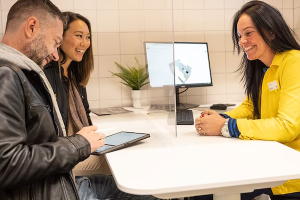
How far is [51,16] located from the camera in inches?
44.1

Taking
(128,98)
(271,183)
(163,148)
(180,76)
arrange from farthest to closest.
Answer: (128,98)
(180,76)
(163,148)
(271,183)

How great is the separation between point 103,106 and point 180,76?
782 millimetres

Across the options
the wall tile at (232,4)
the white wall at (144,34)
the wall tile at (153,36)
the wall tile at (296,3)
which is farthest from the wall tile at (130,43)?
the wall tile at (296,3)

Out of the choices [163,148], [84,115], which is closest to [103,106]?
[84,115]

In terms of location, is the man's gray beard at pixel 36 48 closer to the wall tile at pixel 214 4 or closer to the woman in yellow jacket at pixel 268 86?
the woman in yellow jacket at pixel 268 86

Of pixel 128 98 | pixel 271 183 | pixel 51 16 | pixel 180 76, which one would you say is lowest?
pixel 271 183

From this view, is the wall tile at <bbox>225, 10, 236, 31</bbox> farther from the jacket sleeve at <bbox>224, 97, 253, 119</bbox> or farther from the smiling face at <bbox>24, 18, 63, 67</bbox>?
the smiling face at <bbox>24, 18, 63, 67</bbox>

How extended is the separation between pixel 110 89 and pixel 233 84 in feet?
4.10

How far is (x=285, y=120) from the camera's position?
1.32m

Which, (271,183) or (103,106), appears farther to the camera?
(103,106)

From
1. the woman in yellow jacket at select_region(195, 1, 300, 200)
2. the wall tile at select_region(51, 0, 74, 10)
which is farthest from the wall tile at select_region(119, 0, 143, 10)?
the woman in yellow jacket at select_region(195, 1, 300, 200)

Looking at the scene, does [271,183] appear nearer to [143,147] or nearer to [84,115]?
[143,147]

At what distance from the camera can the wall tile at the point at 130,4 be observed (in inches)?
108

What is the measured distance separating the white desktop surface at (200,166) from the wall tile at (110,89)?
1.36 meters
